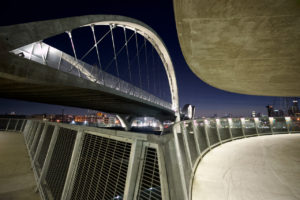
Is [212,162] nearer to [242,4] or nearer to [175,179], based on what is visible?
[175,179]

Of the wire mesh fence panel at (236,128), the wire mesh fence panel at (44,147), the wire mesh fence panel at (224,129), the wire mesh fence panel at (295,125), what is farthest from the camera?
the wire mesh fence panel at (295,125)

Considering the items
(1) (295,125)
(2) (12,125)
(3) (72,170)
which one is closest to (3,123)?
(2) (12,125)

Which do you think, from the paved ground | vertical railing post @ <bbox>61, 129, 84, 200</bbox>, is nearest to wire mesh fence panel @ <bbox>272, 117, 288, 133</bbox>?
vertical railing post @ <bbox>61, 129, 84, 200</bbox>

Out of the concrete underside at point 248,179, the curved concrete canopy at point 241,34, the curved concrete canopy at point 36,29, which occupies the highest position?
the curved concrete canopy at point 36,29

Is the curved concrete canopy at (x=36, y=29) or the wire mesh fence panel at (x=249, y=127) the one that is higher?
the curved concrete canopy at (x=36, y=29)

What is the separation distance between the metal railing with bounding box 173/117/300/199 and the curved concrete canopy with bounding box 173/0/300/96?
2815mm

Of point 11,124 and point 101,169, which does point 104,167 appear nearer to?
point 101,169

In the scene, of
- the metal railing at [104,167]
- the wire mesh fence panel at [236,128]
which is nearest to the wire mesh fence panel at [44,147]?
the metal railing at [104,167]

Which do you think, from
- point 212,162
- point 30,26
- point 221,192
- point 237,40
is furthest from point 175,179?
point 30,26

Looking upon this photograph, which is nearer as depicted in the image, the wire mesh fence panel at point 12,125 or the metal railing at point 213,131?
the metal railing at point 213,131

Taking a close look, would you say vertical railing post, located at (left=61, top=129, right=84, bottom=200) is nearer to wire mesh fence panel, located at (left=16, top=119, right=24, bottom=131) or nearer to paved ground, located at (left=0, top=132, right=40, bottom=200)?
paved ground, located at (left=0, top=132, right=40, bottom=200)

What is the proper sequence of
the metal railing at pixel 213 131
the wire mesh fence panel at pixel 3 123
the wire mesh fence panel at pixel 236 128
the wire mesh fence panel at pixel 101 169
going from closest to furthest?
the wire mesh fence panel at pixel 101 169, the metal railing at pixel 213 131, the wire mesh fence panel at pixel 236 128, the wire mesh fence panel at pixel 3 123

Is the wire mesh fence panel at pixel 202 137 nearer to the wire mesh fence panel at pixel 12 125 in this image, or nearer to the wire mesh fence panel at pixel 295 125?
the wire mesh fence panel at pixel 295 125

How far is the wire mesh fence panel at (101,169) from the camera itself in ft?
8.82
